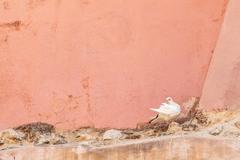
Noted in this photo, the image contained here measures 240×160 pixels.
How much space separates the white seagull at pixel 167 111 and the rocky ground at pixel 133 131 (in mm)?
20

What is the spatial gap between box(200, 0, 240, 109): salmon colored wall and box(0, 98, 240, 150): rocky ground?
0.04 metres

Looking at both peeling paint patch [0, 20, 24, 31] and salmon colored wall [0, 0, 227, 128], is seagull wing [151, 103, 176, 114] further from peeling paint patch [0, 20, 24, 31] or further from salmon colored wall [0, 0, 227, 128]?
peeling paint patch [0, 20, 24, 31]

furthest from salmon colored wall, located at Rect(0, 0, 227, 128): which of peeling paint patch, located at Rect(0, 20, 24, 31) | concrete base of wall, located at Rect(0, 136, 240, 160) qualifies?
concrete base of wall, located at Rect(0, 136, 240, 160)

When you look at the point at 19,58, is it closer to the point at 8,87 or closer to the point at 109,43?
the point at 8,87

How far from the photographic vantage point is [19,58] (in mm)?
2404

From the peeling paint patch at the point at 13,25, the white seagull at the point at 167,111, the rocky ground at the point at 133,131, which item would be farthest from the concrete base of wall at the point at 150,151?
the peeling paint patch at the point at 13,25

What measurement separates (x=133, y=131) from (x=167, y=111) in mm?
134

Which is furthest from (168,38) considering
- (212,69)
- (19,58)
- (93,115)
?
(19,58)

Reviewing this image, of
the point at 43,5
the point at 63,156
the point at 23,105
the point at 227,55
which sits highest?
the point at 43,5

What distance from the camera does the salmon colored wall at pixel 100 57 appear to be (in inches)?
91.4

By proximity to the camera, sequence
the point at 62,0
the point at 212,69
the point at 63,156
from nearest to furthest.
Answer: the point at 63,156 < the point at 212,69 < the point at 62,0

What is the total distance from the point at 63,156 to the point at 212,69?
593mm

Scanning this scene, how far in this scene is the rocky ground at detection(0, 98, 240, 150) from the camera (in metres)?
2.14

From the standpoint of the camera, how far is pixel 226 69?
2229 mm
